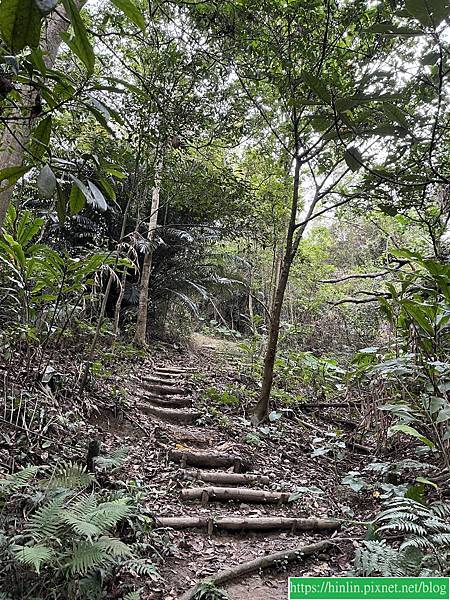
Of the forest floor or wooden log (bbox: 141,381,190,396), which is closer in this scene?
the forest floor

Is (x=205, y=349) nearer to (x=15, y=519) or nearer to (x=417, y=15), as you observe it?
(x=15, y=519)

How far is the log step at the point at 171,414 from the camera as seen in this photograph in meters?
4.41

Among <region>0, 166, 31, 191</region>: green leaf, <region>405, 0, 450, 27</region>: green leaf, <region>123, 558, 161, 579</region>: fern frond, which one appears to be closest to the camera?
<region>0, 166, 31, 191</region>: green leaf

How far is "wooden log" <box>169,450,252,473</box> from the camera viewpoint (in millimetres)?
3498

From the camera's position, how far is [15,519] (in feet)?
6.29

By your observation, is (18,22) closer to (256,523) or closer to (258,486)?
(256,523)

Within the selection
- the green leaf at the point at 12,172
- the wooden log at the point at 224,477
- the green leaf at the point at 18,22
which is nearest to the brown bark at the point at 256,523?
the wooden log at the point at 224,477

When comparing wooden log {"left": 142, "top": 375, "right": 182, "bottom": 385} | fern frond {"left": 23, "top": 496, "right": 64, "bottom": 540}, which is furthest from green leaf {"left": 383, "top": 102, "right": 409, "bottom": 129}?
wooden log {"left": 142, "top": 375, "right": 182, "bottom": 385}

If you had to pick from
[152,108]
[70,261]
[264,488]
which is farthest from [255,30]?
[264,488]

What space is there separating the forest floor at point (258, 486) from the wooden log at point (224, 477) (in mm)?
66

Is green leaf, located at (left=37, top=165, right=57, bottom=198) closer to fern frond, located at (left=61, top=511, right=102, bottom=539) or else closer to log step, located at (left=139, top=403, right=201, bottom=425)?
fern frond, located at (left=61, top=511, right=102, bottom=539)

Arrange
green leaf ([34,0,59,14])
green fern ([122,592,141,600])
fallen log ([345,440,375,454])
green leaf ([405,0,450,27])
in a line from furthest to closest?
fallen log ([345,440,375,454])
green fern ([122,592,141,600])
green leaf ([405,0,450,27])
green leaf ([34,0,59,14])

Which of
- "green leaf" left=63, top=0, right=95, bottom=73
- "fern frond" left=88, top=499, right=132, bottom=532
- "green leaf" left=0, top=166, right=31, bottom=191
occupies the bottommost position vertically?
"fern frond" left=88, top=499, right=132, bottom=532

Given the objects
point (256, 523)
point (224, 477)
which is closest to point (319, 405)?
point (224, 477)
